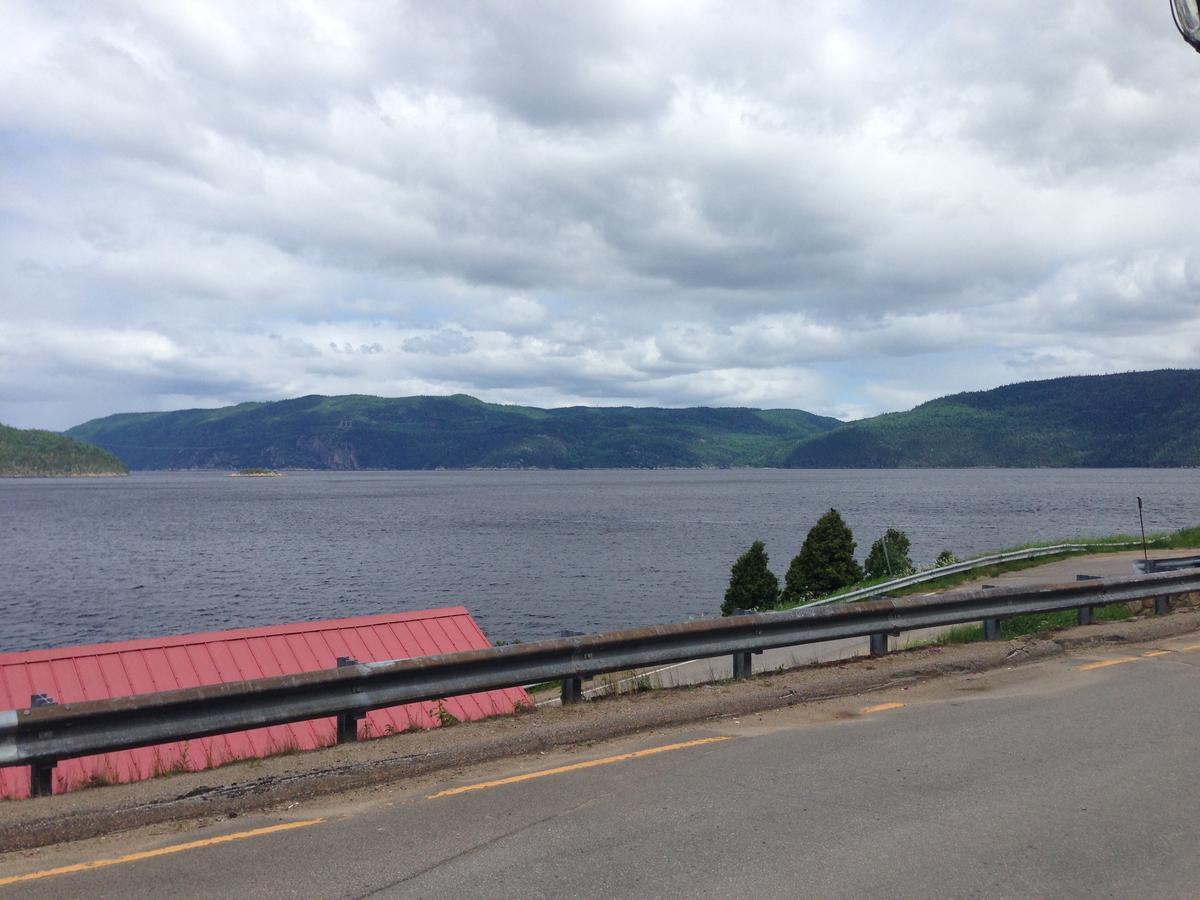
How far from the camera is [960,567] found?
26.3 metres

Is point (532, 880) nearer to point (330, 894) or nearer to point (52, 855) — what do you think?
point (330, 894)

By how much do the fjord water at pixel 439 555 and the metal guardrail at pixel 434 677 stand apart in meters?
25.3

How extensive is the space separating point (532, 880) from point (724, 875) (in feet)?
3.47

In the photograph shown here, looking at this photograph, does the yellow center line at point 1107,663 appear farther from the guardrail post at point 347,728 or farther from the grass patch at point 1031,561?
the grass patch at point 1031,561

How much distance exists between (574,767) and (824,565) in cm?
2841

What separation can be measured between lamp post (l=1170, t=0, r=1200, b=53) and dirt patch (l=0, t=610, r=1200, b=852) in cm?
966

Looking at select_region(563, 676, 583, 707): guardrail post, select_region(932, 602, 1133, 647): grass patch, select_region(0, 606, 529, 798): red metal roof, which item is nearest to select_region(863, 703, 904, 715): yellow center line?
select_region(563, 676, 583, 707): guardrail post

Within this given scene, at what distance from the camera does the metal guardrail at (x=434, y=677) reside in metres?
6.88

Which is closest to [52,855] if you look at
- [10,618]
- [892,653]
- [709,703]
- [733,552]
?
[709,703]

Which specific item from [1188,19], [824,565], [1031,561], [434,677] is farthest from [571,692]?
[824,565]

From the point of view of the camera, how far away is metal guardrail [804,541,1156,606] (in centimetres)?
2408

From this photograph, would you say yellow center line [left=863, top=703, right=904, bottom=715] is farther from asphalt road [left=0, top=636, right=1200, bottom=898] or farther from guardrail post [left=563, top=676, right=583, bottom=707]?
guardrail post [left=563, top=676, right=583, bottom=707]

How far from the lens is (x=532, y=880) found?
17.2 ft

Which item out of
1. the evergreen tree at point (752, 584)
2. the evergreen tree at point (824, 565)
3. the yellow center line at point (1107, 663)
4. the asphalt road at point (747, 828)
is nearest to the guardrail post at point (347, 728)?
the asphalt road at point (747, 828)
